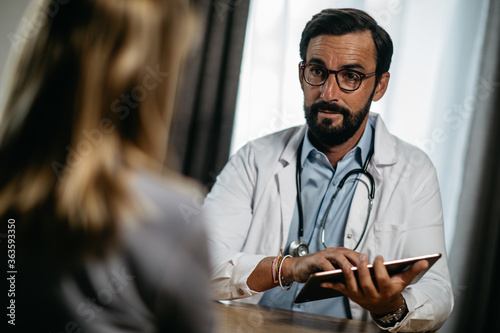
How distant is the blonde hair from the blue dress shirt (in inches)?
39.7

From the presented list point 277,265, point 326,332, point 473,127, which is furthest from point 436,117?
point 326,332

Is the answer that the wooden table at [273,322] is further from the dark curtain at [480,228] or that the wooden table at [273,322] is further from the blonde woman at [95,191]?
the dark curtain at [480,228]

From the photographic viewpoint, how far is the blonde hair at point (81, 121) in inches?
17.2

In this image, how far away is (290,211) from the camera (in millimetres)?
1449

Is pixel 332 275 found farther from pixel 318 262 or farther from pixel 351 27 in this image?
pixel 351 27

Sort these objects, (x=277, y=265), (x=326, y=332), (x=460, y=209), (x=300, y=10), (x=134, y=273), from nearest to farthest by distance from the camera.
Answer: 1. (x=134, y=273)
2. (x=326, y=332)
3. (x=277, y=265)
4. (x=460, y=209)
5. (x=300, y=10)

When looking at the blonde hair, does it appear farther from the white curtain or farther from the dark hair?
the white curtain

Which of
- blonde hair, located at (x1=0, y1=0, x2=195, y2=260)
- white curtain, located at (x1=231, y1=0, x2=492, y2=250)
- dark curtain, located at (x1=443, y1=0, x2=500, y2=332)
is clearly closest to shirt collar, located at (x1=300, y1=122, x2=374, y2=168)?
white curtain, located at (x1=231, y1=0, x2=492, y2=250)

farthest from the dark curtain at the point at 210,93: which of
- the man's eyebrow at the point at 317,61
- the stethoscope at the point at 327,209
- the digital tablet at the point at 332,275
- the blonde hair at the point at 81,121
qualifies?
the blonde hair at the point at 81,121

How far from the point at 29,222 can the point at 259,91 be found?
164 cm

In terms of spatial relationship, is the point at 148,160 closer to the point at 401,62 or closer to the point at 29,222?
the point at 29,222

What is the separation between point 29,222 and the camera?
0.45 m

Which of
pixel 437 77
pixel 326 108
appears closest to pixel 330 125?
pixel 326 108

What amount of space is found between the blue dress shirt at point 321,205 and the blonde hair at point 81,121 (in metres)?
1.01
